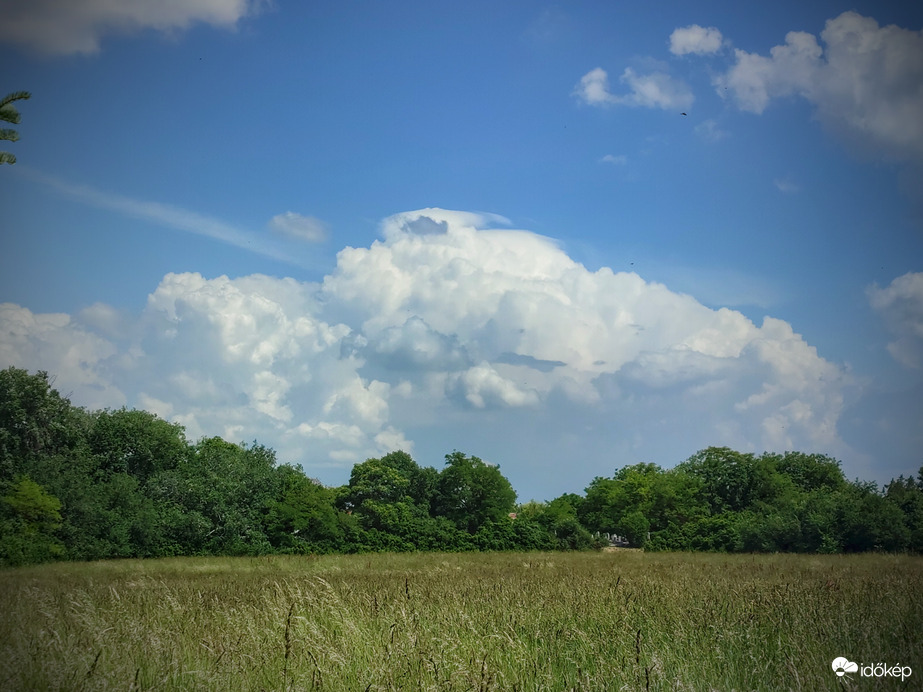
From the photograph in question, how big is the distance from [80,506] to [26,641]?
2852 centimetres

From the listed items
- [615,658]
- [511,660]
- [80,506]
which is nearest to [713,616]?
[615,658]

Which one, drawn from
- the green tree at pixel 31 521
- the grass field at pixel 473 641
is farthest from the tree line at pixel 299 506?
the grass field at pixel 473 641

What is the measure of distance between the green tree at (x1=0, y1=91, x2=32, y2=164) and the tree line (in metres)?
26.0

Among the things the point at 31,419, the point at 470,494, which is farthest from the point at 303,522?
the point at 31,419

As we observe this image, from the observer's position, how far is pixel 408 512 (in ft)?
140

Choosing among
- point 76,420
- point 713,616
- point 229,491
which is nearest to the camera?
point 713,616

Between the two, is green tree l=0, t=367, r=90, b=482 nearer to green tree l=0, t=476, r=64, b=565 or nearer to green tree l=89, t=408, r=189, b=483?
green tree l=89, t=408, r=189, b=483

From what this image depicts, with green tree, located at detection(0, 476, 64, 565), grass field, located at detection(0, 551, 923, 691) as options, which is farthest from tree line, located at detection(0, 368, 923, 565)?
grass field, located at detection(0, 551, 923, 691)

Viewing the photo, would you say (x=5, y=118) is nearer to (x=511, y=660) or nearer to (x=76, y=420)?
(x=511, y=660)

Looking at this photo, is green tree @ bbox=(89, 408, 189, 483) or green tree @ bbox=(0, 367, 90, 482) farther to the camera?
green tree @ bbox=(89, 408, 189, 483)

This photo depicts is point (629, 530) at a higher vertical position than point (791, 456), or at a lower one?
lower

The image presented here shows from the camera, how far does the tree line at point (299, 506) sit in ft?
102

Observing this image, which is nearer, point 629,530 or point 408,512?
point 408,512

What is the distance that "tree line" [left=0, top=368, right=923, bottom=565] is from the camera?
102 ft
